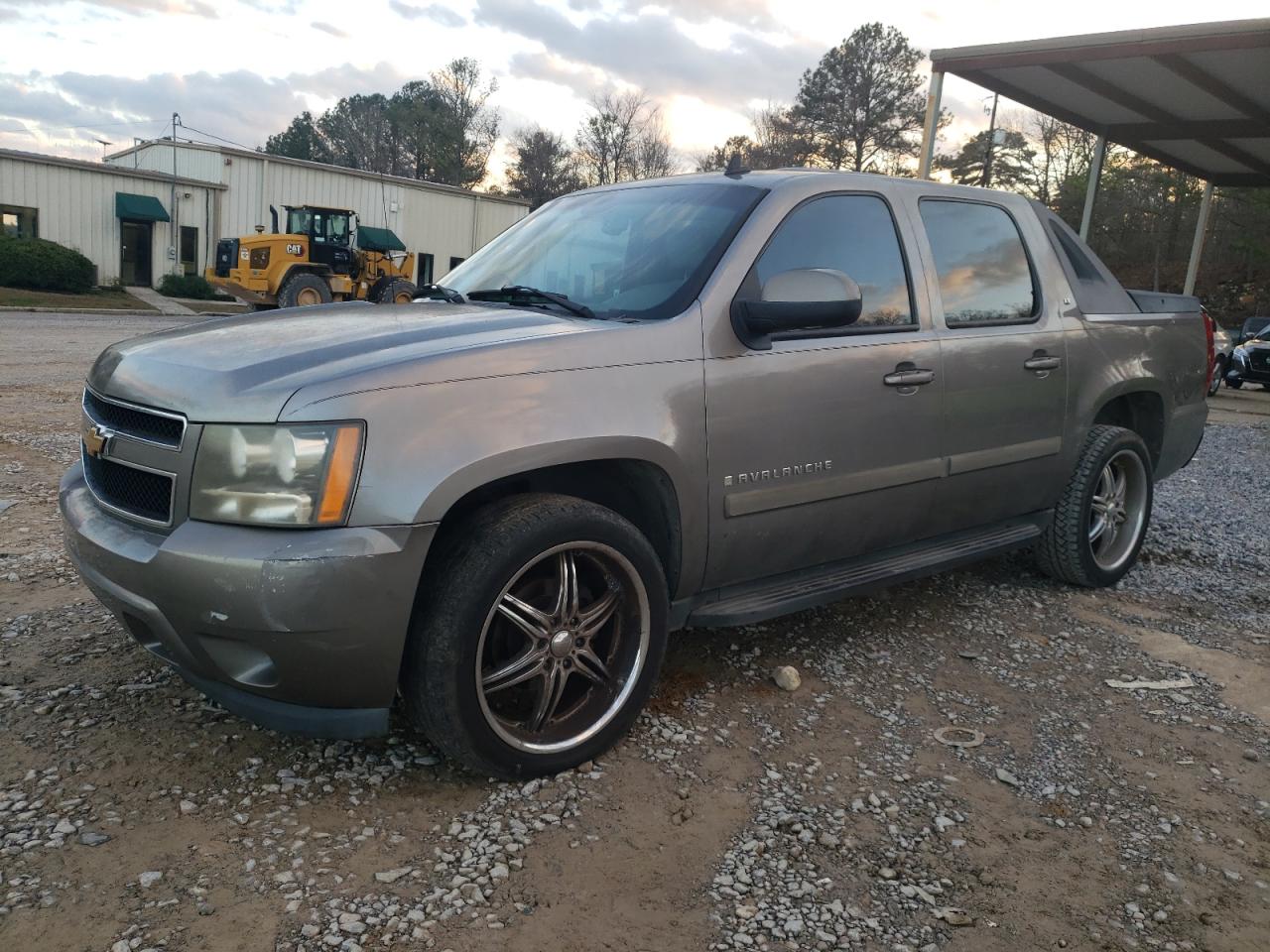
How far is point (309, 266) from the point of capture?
21000 mm

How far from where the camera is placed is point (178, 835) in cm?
242

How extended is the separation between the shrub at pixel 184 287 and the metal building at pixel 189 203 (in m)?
1.36

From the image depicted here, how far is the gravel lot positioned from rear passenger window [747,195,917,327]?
1.39 meters

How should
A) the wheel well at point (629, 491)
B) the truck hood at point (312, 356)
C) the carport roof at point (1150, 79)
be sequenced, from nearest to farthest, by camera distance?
the truck hood at point (312, 356), the wheel well at point (629, 491), the carport roof at point (1150, 79)

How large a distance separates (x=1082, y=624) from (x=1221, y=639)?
576mm

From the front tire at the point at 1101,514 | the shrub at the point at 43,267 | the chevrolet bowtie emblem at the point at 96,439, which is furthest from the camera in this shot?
the shrub at the point at 43,267

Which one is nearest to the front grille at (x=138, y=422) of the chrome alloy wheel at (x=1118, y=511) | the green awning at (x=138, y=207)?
the chrome alloy wheel at (x=1118, y=511)

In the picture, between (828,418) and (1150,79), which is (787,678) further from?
(1150,79)

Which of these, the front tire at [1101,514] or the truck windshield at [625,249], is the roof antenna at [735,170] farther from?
the front tire at [1101,514]

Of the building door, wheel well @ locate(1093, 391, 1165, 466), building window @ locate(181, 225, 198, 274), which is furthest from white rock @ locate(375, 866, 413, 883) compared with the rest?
building window @ locate(181, 225, 198, 274)

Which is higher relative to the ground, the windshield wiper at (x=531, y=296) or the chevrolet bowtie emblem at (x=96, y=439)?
the windshield wiper at (x=531, y=296)

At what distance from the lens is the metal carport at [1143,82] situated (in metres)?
12.9

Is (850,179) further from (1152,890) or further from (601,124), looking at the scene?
(601,124)

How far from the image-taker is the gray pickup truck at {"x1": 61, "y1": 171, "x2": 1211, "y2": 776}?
2375 mm
